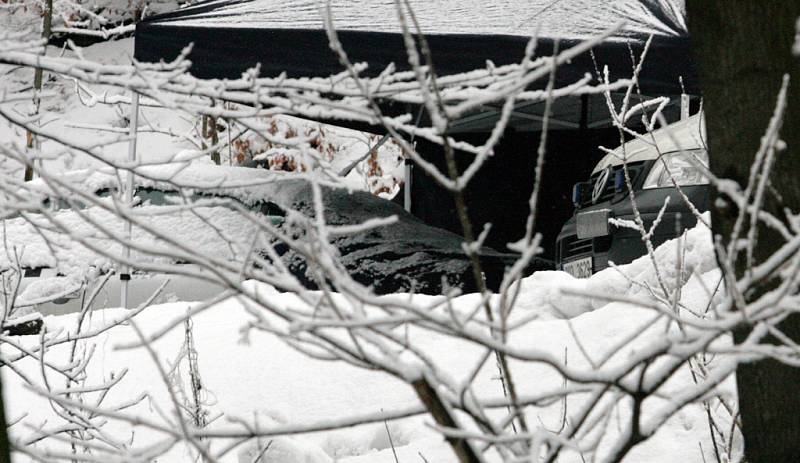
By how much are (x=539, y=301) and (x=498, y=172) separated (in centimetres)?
624

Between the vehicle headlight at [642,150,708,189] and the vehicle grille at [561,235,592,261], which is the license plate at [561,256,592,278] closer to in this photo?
the vehicle grille at [561,235,592,261]

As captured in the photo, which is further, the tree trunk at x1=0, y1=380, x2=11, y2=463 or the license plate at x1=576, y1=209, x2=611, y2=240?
the license plate at x1=576, y1=209, x2=611, y2=240

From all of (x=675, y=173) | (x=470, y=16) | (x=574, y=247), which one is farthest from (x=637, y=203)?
(x=470, y=16)

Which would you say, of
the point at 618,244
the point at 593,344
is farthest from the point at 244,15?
the point at 593,344

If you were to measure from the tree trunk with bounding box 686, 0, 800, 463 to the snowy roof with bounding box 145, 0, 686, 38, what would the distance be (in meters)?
4.66

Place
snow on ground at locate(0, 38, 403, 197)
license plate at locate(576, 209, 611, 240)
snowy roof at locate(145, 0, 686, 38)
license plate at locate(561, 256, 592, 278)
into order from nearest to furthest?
1. license plate at locate(576, 209, 611, 240)
2. license plate at locate(561, 256, 592, 278)
3. snowy roof at locate(145, 0, 686, 38)
4. snow on ground at locate(0, 38, 403, 197)

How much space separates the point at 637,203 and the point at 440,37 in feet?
6.29

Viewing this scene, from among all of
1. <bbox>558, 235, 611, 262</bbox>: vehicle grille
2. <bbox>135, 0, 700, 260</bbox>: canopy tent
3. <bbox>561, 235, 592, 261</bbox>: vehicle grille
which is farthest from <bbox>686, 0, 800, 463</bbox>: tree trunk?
<bbox>135, 0, 700, 260</bbox>: canopy tent

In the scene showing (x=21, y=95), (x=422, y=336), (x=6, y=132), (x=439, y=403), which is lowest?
(x=6, y=132)

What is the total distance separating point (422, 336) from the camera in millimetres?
4562

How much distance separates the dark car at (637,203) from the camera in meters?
5.09

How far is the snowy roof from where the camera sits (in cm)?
662

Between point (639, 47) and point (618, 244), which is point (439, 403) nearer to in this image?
point (618, 244)

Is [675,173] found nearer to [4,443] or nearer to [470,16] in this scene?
[470,16]
